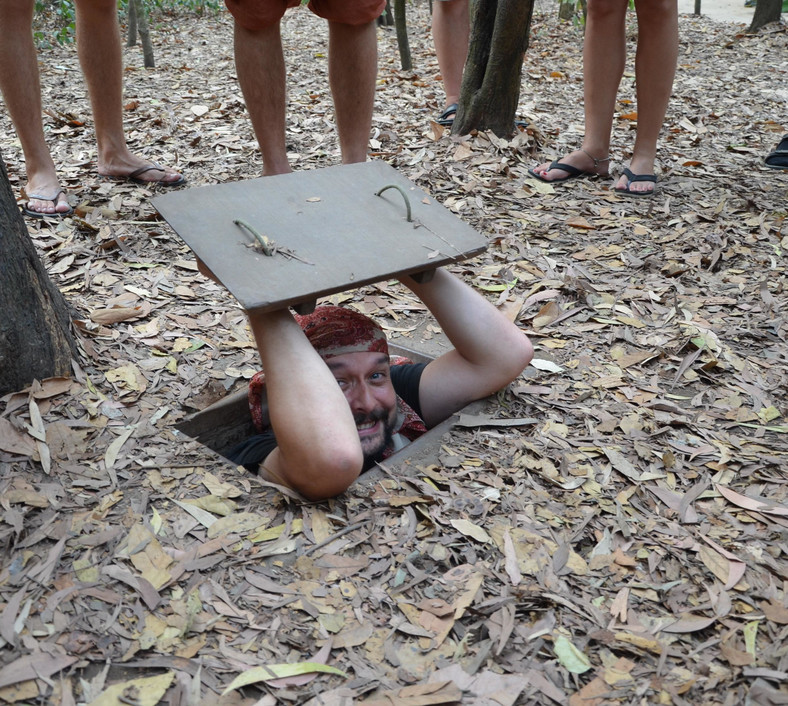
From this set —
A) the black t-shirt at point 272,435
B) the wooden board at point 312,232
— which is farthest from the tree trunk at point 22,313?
the black t-shirt at point 272,435

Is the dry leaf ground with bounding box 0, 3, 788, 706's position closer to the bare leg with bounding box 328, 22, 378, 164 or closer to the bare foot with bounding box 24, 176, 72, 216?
the bare foot with bounding box 24, 176, 72, 216

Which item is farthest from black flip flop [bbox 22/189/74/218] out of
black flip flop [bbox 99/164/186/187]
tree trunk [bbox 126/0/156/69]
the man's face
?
tree trunk [bbox 126/0/156/69]

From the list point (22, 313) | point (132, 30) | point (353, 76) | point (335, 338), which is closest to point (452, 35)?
point (353, 76)

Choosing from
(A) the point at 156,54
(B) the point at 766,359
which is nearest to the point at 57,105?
(A) the point at 156,54

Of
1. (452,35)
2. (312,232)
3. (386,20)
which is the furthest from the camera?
(386,20)

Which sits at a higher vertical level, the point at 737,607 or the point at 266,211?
the point at 266,211

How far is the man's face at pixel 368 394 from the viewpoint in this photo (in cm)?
276

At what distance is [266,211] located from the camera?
241cm

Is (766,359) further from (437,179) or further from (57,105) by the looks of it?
(57,105)

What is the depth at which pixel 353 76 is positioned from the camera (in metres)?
3.89

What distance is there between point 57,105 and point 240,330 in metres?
3.86

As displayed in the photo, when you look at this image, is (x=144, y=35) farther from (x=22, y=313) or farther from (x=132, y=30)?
(x=22, y=313)

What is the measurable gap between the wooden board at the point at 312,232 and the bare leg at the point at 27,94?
190 centimetres

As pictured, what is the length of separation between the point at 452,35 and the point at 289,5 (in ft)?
7.31
